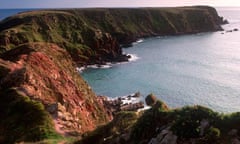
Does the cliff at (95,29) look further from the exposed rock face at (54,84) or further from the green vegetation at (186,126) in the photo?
the green vegetation at (186,126)

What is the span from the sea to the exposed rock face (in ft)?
76.1

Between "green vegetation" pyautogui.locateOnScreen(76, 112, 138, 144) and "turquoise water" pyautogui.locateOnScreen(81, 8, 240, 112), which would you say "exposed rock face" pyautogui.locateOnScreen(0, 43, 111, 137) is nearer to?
"green vegetation" pyautogui.locateOnScreen(76, 112, 138, 144)

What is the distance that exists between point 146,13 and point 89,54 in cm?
9045

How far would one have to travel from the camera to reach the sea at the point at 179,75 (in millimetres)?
66625

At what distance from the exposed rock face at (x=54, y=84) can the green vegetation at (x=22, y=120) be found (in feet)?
3.67

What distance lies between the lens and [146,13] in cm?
19000

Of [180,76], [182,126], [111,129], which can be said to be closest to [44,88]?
[111,129]

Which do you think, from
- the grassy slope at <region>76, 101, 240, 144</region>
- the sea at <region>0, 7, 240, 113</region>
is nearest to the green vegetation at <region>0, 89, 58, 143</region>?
the grassy slope at <region>76, 101, 240, 144</region>

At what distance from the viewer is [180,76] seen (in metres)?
84.9

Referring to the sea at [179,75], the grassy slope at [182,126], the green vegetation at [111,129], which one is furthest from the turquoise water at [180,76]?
the grassy slope at [182,126]

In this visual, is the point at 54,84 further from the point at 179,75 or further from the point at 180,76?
the point at 179,75

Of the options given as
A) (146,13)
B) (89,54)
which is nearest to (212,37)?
(146,13)

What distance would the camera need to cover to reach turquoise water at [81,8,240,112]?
6669 cm

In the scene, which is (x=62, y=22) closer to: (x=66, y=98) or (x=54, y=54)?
(x=54, y=54)
